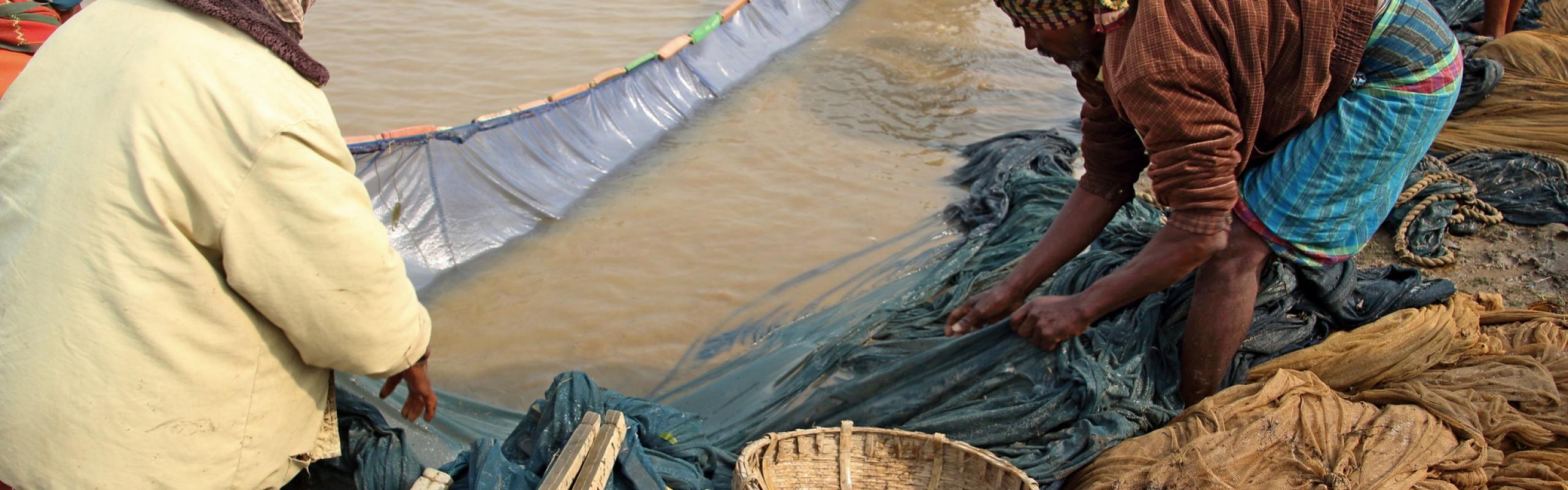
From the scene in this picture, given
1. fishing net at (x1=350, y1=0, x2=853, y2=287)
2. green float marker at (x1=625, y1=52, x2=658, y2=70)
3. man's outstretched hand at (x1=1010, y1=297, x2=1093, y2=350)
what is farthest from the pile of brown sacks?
green float marker at (x1=625, y1=52, x2=658, y2=70)

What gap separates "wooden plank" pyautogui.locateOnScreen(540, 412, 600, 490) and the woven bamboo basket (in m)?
0.44

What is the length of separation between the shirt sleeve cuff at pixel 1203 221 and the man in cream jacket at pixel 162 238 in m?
1.54

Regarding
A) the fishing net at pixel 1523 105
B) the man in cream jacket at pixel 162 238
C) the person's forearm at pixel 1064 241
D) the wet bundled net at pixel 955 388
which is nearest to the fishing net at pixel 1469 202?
the fishing net at pixel 1523 105

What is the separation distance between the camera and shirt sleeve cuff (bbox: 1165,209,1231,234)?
6.95 feet

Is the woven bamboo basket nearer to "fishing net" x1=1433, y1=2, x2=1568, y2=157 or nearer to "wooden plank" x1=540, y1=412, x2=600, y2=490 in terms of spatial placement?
"wooden plank" x1=540, y1=412, x2=600, y2=490

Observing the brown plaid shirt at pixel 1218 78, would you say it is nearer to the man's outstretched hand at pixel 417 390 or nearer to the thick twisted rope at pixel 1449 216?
the man's outstretched hand at pixel 417 390

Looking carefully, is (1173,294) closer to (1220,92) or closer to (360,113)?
(1220,92)

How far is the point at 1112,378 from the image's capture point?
2.52 metres

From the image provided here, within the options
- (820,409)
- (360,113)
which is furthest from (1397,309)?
(360,113)

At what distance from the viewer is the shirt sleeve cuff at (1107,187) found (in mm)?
2619

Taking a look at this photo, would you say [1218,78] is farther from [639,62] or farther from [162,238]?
[639,62]

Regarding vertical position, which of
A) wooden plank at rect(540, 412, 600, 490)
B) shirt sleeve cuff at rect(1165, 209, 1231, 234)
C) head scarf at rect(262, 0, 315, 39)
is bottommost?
wooden plank at rect(540, 412, 600, 490)

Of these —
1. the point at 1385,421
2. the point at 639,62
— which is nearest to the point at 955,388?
the point at 1385,421

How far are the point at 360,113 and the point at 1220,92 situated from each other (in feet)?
17.9
